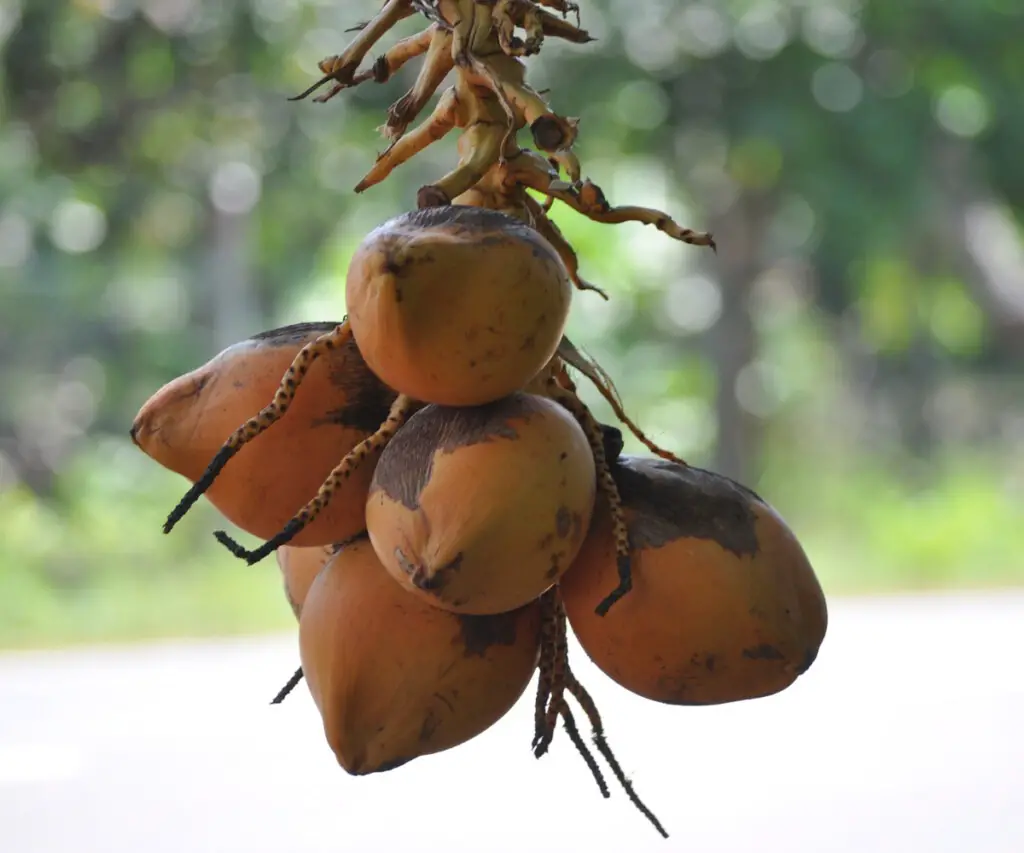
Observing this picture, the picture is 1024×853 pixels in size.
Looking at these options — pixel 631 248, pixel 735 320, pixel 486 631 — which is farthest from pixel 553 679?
pixel 631 248

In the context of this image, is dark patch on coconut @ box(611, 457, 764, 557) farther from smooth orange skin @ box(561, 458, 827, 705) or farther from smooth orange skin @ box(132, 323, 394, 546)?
smooth orange skin @ box(132, 323, 394, 546)

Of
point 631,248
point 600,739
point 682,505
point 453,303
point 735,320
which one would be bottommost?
point 631,248

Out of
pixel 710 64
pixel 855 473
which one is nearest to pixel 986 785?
pixel 710 64

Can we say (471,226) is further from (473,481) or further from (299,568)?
(299,568)

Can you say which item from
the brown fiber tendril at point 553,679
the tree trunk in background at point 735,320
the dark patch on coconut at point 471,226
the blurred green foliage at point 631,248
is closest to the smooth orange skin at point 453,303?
the dark patch on coconut at point 471,226

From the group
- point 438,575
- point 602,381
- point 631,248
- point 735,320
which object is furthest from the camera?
point 631,248
